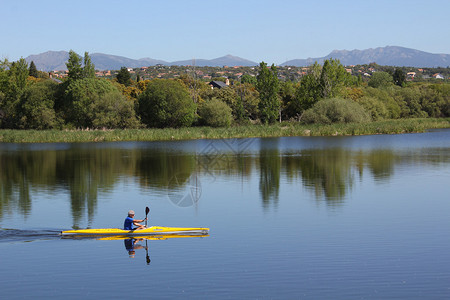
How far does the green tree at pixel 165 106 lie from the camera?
274 ft

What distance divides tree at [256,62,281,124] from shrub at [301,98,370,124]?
10.3 m

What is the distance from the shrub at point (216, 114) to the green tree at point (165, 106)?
1.98 m

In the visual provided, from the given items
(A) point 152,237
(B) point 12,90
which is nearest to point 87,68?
(B) point 12,90

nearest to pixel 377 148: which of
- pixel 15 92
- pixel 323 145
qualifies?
pixel 323 145

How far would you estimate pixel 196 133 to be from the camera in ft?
242

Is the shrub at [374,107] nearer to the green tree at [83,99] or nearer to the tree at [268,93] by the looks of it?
the tree at [268,93]

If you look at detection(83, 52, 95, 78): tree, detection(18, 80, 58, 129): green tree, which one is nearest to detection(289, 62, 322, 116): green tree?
detection(83, 52, 95, 78): tree

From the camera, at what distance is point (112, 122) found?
260 feet

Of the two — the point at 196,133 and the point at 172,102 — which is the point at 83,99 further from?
the point at 196,133

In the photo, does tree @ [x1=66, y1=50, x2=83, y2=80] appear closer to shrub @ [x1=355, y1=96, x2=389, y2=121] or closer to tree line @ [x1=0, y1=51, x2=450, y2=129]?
tree line @ [x1=0, y1=51, x2=450, y2=129]

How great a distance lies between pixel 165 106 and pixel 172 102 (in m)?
1.30

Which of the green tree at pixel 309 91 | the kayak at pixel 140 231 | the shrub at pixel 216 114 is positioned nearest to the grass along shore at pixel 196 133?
the shrub at pixel 216 114

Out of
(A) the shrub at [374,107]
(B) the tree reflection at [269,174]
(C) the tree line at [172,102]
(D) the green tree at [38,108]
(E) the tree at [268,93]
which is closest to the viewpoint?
(B) the tree reflection at [269,174]

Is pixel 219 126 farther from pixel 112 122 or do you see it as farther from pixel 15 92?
pixel 15 92
